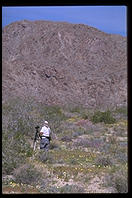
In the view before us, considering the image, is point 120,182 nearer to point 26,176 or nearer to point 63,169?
point 26,176

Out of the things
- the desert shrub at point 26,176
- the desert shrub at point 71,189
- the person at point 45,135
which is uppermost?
the person at point 45,135

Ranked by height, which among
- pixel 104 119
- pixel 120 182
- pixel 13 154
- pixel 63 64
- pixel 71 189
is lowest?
pixel 71 189

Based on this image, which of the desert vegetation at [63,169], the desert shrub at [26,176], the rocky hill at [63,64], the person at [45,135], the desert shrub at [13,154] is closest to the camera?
the desert vegetation at [63,169]

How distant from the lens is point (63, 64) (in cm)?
6228

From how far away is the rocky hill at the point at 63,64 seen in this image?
5694 centimetres

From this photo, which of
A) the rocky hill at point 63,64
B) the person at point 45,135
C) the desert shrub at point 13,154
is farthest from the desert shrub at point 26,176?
the rocky hill at point 63,64

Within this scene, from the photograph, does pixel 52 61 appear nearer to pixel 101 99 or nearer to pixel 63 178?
pixel 101 99

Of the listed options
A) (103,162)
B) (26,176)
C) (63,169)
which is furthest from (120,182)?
(103,162)

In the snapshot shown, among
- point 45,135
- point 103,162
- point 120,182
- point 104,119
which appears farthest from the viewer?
point 104,119

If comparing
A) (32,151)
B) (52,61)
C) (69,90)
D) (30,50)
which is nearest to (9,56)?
(30,50)

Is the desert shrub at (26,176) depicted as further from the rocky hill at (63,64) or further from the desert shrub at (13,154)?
the rocky hill at (63,64)

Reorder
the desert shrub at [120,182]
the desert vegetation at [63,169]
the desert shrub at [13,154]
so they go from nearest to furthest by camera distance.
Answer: the desert shrub at [120,182], the desert vegetation at [63,169], the desert shrub at [13,154]

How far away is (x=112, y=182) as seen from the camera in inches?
369

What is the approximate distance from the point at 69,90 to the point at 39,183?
161ft
